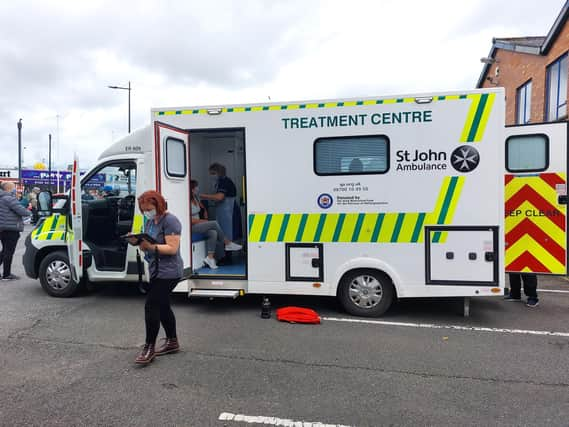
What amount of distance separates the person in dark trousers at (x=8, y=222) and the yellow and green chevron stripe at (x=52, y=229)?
3.98 feet

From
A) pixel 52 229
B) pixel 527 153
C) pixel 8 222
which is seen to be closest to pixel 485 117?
pixel 527 153

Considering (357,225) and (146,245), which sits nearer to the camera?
(146,245)

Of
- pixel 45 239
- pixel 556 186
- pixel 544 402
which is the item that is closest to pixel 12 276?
pixel 45 239

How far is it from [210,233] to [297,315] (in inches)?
73.5

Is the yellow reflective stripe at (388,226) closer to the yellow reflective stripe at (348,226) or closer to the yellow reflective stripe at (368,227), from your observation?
the yellow reflective stripe at (368,227)

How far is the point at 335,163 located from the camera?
17.3 ft

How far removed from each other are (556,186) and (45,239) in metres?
6.97

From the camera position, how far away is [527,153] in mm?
5383

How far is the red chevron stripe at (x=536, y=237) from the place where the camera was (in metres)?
5.34

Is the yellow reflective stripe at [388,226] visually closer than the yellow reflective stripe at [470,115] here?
No

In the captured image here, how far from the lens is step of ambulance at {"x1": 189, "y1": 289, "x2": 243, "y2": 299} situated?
5465 millimetres

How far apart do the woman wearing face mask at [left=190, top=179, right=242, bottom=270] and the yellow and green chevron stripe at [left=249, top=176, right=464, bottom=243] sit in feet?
3.13

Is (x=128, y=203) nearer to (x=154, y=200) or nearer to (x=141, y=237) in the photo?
(x=154, y=200)

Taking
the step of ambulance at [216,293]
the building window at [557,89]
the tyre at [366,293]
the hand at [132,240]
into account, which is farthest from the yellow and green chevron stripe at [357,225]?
the building window at [557,89]
